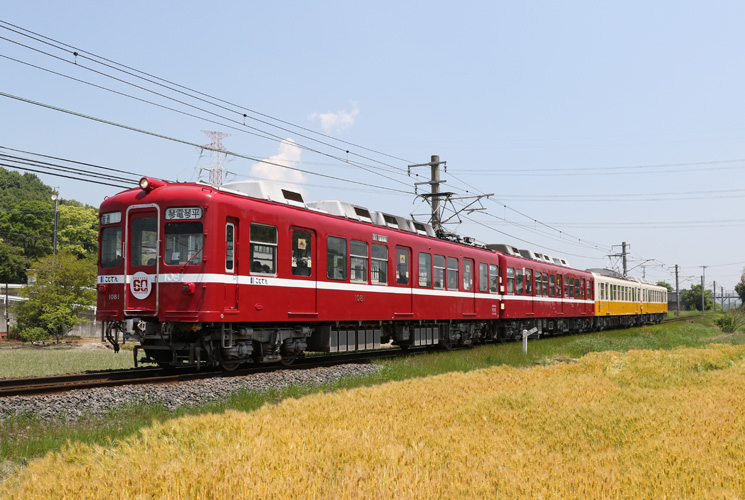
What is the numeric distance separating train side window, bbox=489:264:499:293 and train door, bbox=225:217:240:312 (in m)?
13.8

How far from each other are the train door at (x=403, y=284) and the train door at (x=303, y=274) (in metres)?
3.94

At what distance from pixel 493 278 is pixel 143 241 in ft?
49.4

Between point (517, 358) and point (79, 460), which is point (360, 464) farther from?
point (517, 358)

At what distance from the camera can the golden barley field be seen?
167 inches

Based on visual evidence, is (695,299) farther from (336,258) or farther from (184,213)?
(184,213)

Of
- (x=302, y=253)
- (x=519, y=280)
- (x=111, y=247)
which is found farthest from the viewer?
(x=519, y=280)

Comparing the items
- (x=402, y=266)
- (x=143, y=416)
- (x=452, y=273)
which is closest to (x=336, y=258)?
(x=402, y=266)

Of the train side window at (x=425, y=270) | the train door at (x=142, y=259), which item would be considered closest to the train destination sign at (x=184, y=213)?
the train door at (x=142, y=259)

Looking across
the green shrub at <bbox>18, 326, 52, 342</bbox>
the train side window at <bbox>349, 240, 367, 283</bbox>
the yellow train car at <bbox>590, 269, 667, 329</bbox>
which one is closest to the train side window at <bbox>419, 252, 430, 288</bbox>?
the train side window at <bbox>349, 240, 367, 283</bbox>

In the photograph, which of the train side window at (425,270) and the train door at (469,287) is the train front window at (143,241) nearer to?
the train side window at (425,270)

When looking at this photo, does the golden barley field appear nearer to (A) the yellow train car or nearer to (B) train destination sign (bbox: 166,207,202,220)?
(B) train destination sign (bbox: 166,207,202,220)

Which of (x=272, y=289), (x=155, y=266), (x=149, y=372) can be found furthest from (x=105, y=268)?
(x=272, y=289)

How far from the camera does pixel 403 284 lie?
1805cm

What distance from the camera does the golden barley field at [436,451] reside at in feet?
13.9
